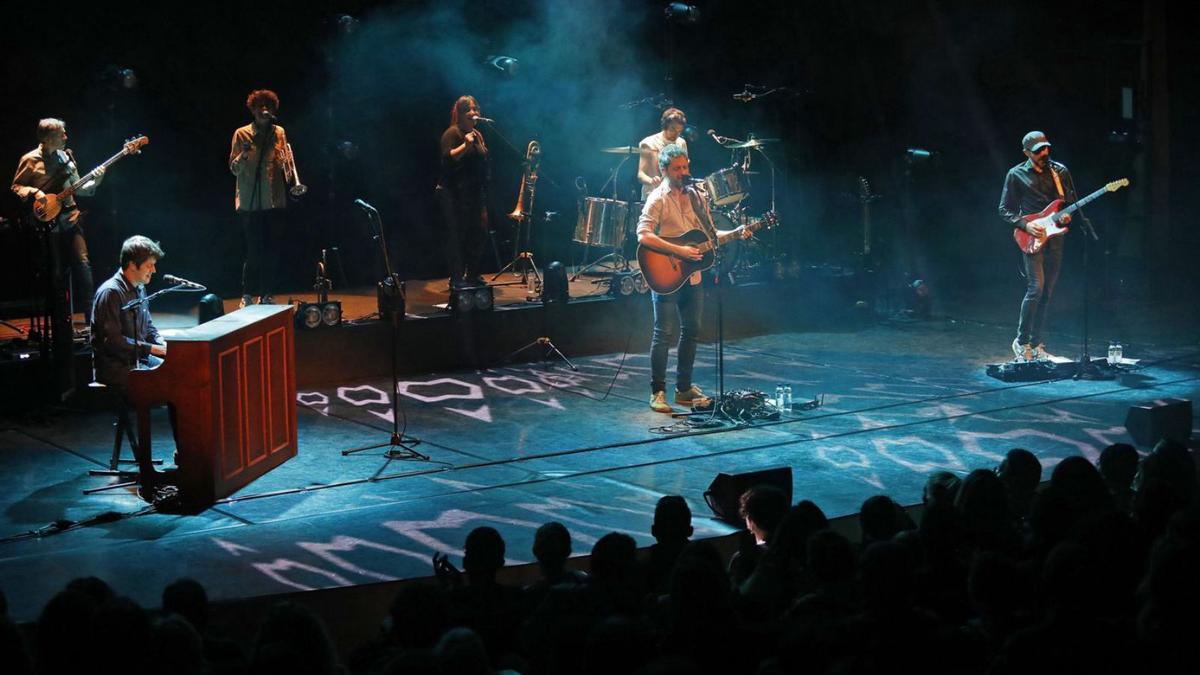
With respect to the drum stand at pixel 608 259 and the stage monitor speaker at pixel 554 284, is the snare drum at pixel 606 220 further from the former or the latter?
the stage monitor speaker at pixel 554 284

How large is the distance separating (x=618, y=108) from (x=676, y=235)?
6.21 metres

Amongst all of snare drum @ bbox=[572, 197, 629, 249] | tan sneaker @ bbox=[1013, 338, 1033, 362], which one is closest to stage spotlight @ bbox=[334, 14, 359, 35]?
snare drum @ bbox=[572, 197, 629, 249]

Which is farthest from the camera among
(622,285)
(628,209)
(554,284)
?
(628,209)

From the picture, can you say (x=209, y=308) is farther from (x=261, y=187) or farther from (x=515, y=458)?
(x=515, y=458)

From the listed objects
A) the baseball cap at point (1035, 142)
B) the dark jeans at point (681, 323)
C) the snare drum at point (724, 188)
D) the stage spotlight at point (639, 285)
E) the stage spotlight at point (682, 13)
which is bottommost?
the dark jeans at point (681, 323)

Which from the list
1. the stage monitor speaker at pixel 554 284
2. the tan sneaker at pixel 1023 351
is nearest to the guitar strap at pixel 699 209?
the stage monitor speaker at pixel 554 284

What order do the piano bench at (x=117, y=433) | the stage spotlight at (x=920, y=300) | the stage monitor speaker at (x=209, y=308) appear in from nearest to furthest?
the piano bench at (x=117, y=433) < the stage monitor speaker at (x=209, y=308) < the stage spotlight at (x=920, y=300)

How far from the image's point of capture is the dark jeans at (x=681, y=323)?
10359 mm

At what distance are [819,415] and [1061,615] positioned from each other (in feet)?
21.2

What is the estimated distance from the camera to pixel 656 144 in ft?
42.8

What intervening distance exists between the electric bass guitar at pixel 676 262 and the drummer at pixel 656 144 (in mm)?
2477

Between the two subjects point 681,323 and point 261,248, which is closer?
point 681,323

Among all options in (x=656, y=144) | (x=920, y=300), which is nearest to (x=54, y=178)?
(x=656, y=144)

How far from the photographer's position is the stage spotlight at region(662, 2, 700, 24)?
49.1 ft
